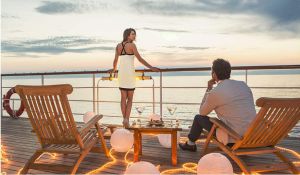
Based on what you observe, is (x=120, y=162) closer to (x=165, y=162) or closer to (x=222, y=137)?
(x=165, y=162)

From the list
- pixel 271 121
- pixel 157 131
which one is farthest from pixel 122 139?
pixel 271 121

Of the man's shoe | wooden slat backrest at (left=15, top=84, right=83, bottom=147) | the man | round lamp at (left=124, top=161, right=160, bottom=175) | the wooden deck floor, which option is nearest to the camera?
round lamp at (left=124, top=161, right=160, bottom=175)

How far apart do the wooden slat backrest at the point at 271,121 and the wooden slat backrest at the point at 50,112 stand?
5.04 feet

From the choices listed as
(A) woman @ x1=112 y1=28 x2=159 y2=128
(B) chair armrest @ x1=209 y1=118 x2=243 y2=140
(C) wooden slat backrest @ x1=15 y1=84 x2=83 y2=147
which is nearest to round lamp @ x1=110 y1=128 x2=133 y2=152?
(C) wooden slat backrest @ x1=15 y1=84 x2=83 y2=147

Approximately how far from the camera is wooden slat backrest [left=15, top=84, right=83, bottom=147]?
3094 millimetres

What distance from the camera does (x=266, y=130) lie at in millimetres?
3172

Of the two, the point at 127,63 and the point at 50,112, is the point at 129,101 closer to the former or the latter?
the point at 127,63

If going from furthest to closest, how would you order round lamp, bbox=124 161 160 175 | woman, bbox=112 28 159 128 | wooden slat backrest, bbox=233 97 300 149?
woman, bbox=112 28 159 128, wooden slat backrest, bbox=233 97 300 149, round lamp, bbox=124 161 160 175

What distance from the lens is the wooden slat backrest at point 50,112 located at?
10.2ft

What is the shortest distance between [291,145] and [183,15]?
1244 cm

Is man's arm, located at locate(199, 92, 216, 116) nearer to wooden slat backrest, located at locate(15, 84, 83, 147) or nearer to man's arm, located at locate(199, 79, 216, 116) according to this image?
man's arm, located at locate(199, 79, 216, 116)

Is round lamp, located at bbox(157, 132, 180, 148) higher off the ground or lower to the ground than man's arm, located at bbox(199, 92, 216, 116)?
lower

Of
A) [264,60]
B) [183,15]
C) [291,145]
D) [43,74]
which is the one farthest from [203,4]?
[291,145]

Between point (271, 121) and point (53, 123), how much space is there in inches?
76.9
